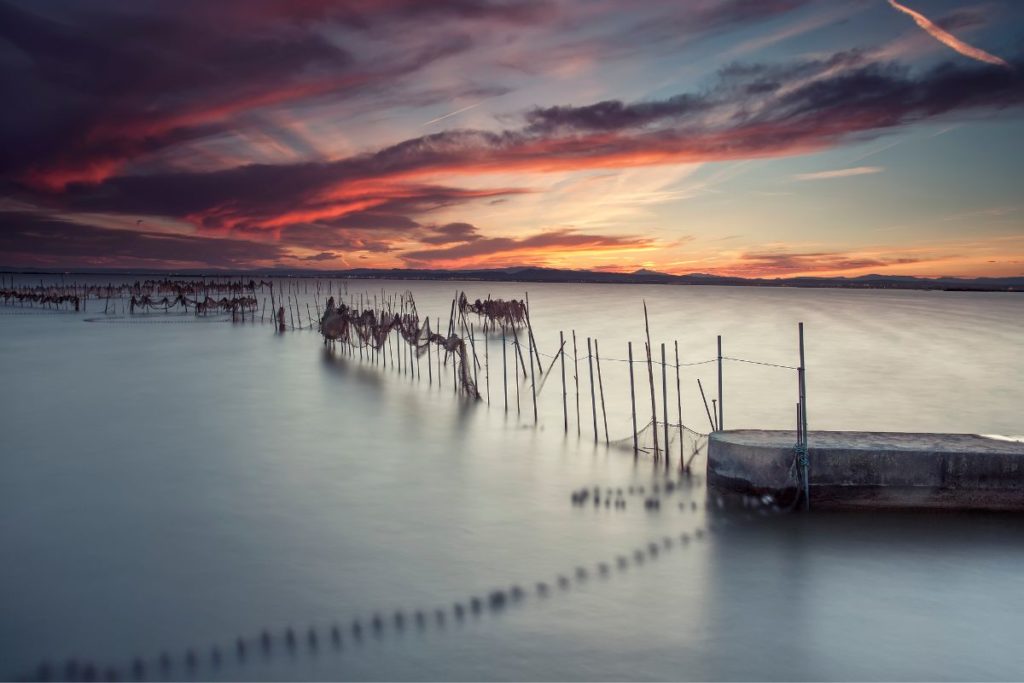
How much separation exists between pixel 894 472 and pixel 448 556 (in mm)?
5166

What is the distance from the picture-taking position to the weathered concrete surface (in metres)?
8.48

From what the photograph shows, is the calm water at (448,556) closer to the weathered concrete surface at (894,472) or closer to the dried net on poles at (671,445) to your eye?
the weathered concrete surface at (894,472)

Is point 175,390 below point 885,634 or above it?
above

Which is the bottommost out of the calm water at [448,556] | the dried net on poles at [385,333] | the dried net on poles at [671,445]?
the calm water at [448,556]

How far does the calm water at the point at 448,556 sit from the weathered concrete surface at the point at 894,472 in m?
0.27

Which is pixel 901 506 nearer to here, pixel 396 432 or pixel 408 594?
pixel 408 594

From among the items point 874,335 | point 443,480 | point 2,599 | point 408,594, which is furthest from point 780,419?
point 874,335

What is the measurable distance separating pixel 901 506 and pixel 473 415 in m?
8.87

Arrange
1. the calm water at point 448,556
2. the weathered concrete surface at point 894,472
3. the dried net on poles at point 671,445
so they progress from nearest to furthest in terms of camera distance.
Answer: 1. the calm water at point 448,556
2. the weathered concrete surface at point 894,472
3. the dried net on poles at point 671,445

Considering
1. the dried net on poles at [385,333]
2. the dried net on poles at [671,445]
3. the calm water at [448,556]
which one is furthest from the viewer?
the dried net on poles at [385,333]

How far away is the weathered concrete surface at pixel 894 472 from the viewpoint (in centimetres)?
848

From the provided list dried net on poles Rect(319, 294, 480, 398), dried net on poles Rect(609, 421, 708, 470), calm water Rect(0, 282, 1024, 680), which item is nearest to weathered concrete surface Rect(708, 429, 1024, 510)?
calm water Rect(0, 282, 1024, 680)

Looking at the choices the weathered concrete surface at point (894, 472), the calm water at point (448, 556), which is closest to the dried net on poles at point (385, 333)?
the calm water at point (448, 556)

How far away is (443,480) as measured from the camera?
1111 centimetres
